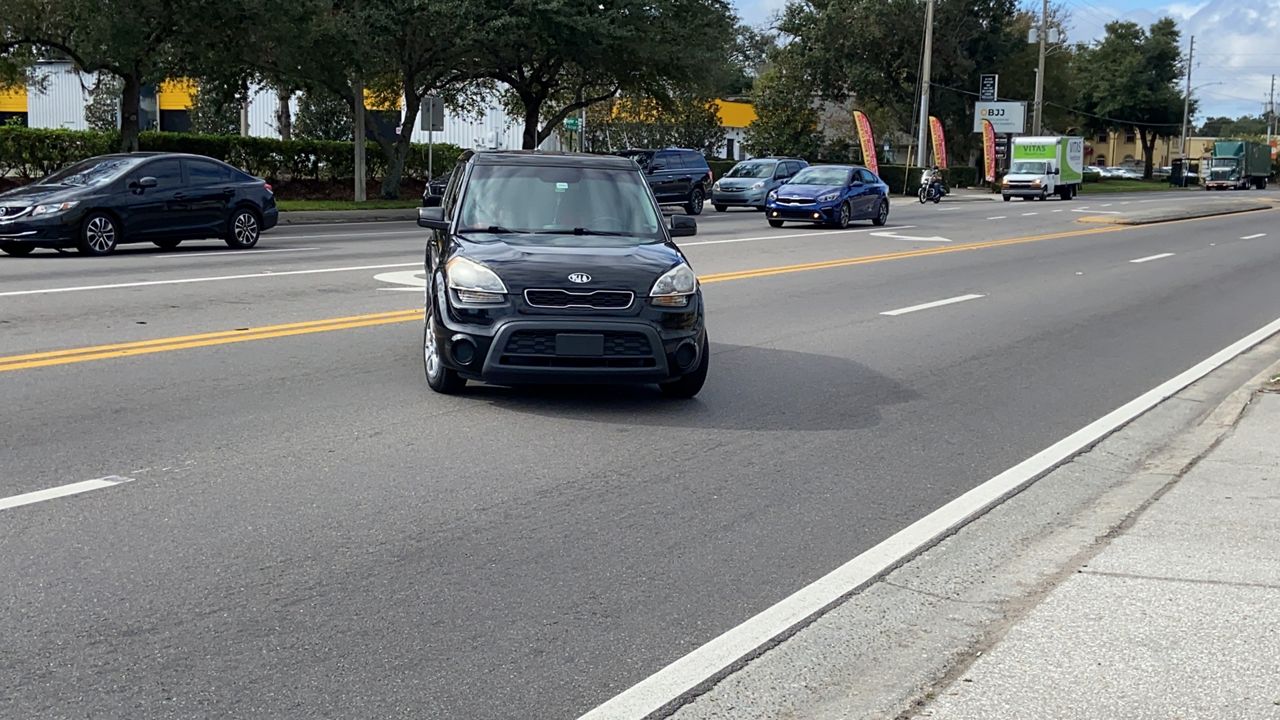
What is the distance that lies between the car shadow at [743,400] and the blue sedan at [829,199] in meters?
20.0

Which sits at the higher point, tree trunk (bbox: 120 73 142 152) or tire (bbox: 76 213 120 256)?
tree trunk (bbox: 120 73 142 152)

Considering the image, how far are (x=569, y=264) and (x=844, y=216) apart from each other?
23.4 meters

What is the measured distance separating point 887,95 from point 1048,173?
2053cm

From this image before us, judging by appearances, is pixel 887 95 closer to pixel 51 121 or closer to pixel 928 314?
pixel 51 121

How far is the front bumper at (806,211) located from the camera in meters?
30.7

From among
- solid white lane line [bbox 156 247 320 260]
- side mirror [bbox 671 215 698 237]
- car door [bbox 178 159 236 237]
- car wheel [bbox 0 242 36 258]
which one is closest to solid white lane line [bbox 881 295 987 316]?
side mirror [bbox 671 215 698 237]

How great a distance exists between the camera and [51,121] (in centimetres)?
6975

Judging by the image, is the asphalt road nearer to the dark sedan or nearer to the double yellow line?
the double yellow line

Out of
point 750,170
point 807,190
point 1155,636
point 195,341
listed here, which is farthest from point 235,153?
point 1155,636

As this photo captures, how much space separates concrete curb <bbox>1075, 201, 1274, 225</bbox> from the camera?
119 feet

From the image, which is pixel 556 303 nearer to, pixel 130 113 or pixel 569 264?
pixel 569 264

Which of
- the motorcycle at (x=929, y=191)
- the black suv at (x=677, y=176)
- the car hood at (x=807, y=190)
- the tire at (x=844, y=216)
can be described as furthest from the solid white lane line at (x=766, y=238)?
the motorcycle at (x=929, y=191)

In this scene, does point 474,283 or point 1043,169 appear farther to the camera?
point 1043,169

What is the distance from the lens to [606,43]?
36.2 metres
